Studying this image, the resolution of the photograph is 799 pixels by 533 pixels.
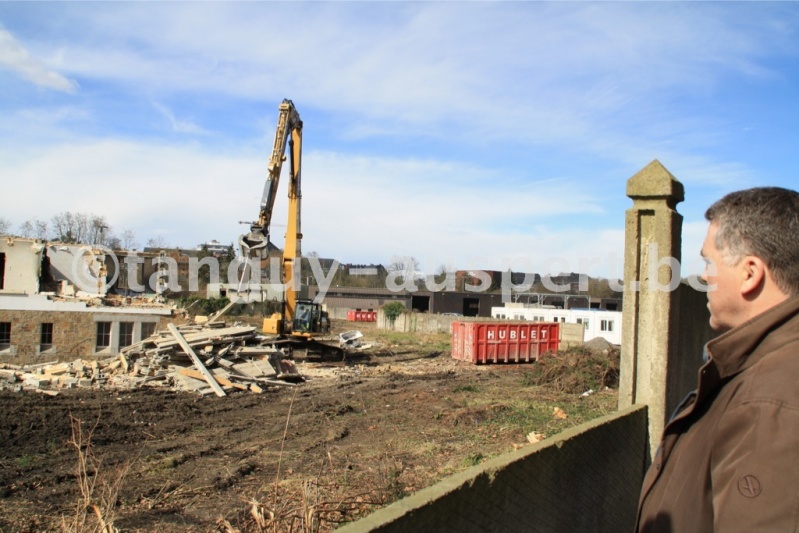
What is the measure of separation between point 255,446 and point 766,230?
34.3ft

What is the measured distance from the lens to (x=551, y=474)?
304 centimetres

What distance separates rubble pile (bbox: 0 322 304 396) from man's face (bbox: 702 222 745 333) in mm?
16391

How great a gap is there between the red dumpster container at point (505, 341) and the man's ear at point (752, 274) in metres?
23.6

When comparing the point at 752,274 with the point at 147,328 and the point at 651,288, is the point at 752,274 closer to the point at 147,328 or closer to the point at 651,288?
the point at 651,288

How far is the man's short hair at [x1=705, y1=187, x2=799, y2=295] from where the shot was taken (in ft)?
5.50

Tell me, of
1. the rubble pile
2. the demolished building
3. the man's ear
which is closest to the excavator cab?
the rubble pile

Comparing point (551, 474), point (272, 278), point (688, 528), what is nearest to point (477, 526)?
point (551, 474)

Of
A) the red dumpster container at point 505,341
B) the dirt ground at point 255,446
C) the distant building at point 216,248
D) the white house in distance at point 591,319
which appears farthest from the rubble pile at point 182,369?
the distant building at point 216,248

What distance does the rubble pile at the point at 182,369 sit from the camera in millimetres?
17812

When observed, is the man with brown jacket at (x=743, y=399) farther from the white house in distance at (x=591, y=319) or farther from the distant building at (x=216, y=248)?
the distant building at (x=216, y=248)

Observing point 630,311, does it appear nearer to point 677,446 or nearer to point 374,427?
point 677,446

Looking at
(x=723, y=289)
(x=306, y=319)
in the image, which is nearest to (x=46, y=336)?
(x=306, y=319)

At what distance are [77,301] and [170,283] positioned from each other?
41.6 feet

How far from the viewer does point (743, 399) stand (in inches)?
57.6
